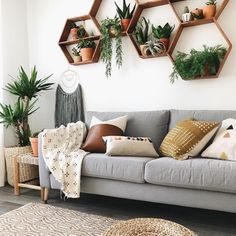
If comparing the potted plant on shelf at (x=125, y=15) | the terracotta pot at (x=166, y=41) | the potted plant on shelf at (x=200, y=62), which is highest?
the potted plant on shelf at (x=125, y=15)

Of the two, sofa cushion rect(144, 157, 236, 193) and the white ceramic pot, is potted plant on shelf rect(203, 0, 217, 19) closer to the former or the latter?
the white ceramic pot

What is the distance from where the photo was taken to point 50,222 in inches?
91.0

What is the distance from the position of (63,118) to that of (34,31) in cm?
121

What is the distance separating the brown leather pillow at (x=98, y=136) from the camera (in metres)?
2.68

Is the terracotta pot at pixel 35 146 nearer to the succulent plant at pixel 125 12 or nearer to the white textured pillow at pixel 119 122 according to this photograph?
the white textured pillow at pixel 119 122

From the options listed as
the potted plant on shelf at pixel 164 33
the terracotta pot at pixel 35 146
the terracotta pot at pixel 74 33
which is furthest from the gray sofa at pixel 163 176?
the terracotta pot at pixel 74 33

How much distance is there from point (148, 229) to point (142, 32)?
212 centimetres

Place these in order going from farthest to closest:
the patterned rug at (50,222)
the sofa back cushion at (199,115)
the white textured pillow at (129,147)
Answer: the sofa back cushion at (199,115), the white textured pillow at (129,147), the patterned rug at (50,222)

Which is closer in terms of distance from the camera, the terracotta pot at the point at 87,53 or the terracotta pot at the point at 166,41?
the terracotta pot at the point at 166,41

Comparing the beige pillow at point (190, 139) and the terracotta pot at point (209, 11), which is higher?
the terracotta pot at point (209, 11)

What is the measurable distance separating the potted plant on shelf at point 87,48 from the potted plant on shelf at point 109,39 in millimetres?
156

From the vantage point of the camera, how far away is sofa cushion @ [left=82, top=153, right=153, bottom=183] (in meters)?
2.27

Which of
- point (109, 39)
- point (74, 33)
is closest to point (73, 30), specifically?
point (74, 33)

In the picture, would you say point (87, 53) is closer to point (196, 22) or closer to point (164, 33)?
point (164, 33)
